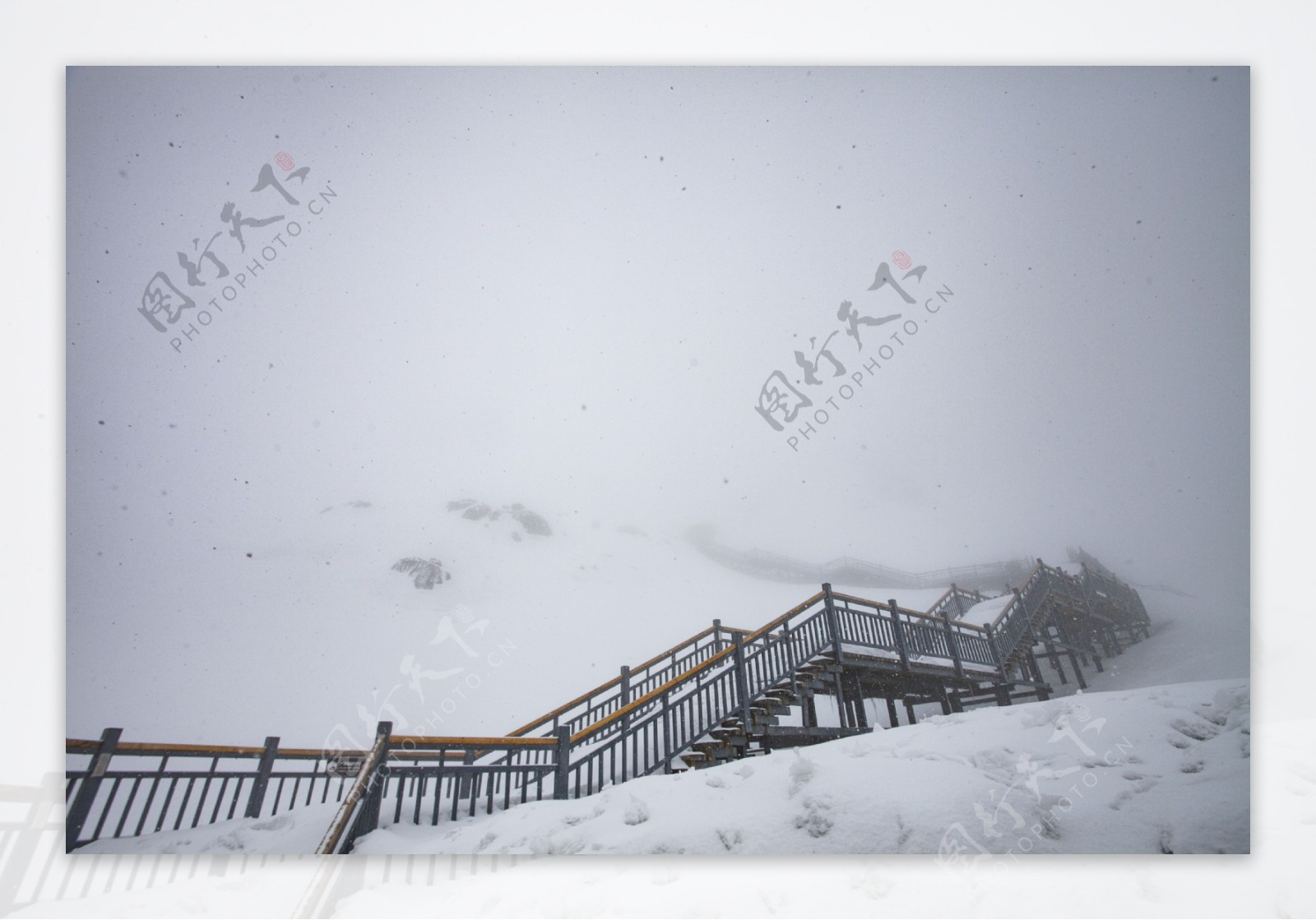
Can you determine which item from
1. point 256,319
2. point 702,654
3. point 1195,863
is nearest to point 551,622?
point 702,654

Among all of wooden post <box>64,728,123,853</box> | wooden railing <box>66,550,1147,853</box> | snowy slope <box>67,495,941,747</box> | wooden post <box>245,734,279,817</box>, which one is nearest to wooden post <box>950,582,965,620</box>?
wooden railing <box>66,550,1147,853</box>

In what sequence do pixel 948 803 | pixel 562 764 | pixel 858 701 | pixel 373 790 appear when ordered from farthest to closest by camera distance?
pixel 858 701 → pixel 562 764 → pixel 373 790 → pixel 948 803

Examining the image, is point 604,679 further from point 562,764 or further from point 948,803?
point 948,803

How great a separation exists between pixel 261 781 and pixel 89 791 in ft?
3.16

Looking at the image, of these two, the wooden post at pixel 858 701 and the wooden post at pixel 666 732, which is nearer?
the wooden post at pixel 666 732

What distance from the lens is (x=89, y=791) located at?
153 inches

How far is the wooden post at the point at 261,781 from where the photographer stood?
12.7ft

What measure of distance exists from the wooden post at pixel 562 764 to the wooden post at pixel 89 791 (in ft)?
8.00

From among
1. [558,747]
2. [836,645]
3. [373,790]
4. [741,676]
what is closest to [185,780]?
[373,790]

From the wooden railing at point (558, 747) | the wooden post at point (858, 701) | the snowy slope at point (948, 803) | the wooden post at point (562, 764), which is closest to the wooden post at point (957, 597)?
the wooden railing at point (558, 747)

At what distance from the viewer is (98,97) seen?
14.2 ft

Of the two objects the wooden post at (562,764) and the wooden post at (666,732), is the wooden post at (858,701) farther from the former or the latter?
the wooden post at (562,764)

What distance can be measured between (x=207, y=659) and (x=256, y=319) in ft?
6.69

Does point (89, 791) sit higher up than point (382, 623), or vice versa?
point (382, 623)
